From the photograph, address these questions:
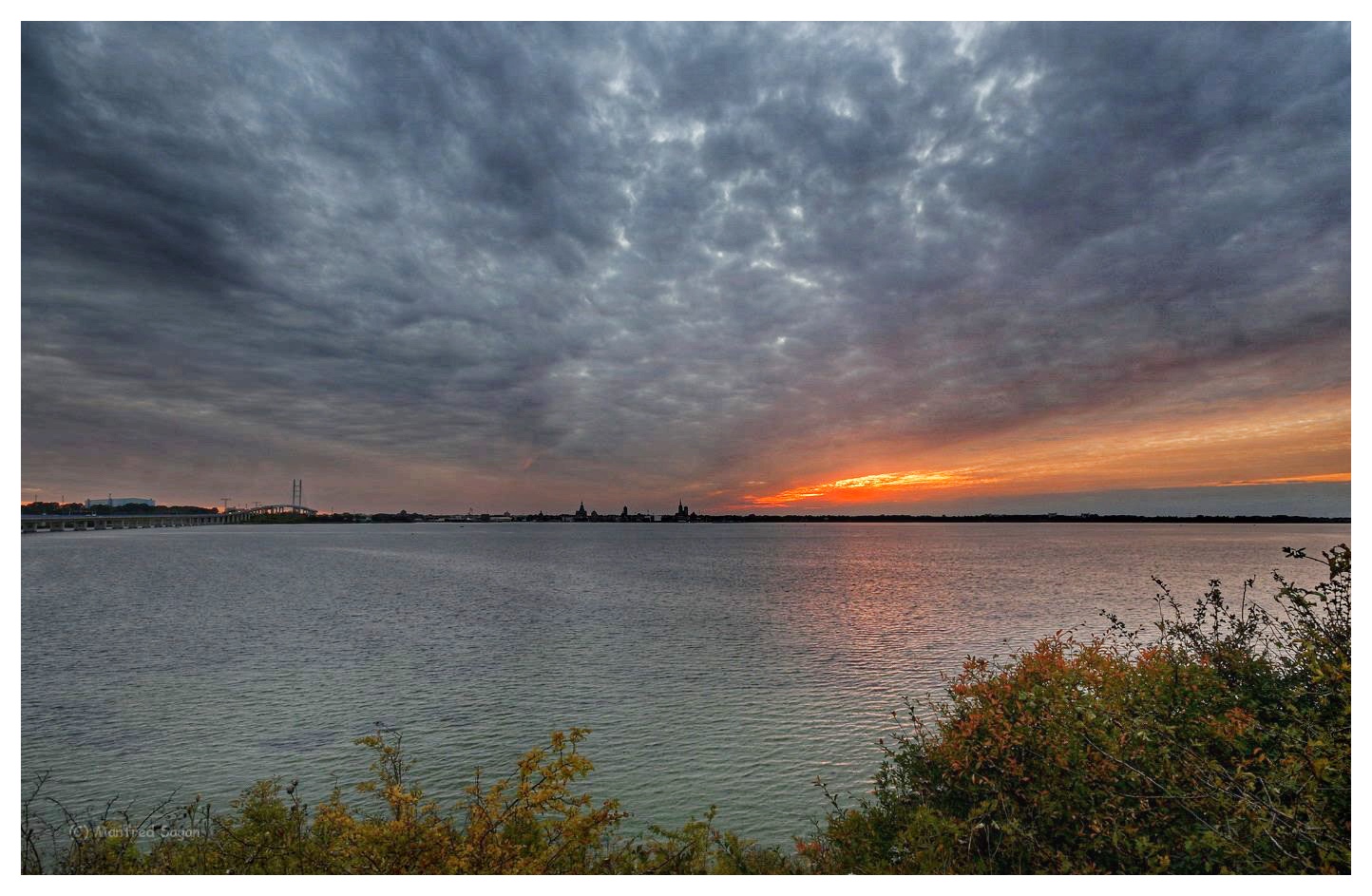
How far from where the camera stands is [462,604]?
53406mm

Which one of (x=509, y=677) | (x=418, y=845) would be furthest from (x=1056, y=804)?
(x=509, y=677)

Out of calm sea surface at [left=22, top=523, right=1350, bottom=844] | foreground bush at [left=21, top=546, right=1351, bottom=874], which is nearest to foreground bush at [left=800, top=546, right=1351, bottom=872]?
foreground bush at [left=21, top=546, right=1351, bottom=874]

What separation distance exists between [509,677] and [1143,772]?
25.0 meters

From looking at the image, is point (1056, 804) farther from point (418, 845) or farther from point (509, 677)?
point (509, 677)

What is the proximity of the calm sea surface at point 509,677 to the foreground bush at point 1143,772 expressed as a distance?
198 inches

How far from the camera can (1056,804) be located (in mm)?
8672

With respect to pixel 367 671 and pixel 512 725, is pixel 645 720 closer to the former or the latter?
pixel 512 725

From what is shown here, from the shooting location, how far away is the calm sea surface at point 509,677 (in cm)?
1722

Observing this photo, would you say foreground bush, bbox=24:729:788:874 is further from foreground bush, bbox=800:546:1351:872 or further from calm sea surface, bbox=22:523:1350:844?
calm sea surface, bbox=22:523:1350:844

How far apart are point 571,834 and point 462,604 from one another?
48.7 m

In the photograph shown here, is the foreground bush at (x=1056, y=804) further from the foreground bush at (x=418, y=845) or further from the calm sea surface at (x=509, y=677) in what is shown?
the calm sea surface at (x=509, y=677)

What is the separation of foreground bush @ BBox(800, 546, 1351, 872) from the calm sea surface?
5.02m
